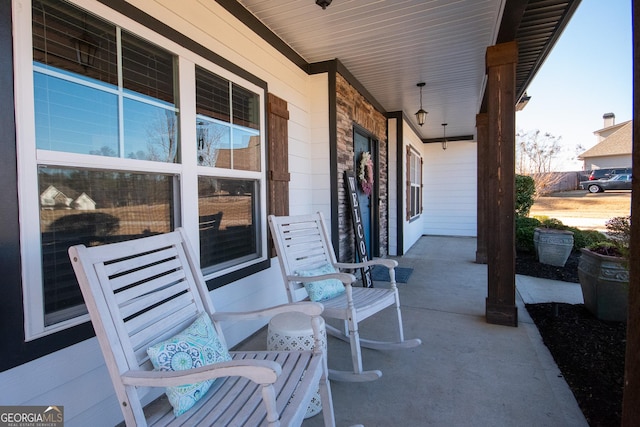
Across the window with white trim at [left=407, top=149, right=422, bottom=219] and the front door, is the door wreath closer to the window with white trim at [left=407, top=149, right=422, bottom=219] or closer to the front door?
the front door

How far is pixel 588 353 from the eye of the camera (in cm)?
237

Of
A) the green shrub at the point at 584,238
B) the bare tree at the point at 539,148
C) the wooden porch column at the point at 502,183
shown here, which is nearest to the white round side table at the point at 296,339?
the wooden porch column at the point at 502,183

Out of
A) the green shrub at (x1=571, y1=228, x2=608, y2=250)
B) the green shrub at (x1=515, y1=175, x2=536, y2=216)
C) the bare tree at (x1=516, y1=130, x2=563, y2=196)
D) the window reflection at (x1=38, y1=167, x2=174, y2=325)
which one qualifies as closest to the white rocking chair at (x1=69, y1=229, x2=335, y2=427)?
the window reflection at (x1=38, y1=167, x2=174, y2=325)

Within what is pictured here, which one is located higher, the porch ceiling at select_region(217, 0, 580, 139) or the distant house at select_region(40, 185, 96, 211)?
the porch ceiling at select_region(217, 0, 580, 139)

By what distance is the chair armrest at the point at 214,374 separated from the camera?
100 centimetres

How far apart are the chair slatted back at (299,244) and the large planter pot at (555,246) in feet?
12.6

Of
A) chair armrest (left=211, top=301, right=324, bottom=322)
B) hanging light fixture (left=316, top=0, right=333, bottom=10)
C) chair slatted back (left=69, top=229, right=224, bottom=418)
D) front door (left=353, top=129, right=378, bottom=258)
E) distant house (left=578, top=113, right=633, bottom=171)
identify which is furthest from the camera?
distant house (left=578, top=113, right=633, bottom=171)

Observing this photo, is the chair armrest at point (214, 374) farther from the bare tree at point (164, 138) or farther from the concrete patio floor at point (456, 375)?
the bare tree at point (164, 138)

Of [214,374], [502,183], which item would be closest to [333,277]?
[214,374]

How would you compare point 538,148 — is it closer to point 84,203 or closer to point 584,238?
point 584,238

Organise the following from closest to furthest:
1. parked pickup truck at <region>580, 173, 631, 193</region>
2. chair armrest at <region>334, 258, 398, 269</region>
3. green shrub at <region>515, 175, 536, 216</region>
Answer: chair armrest at <region>334, 258, 398, 269</region> < green shrub at <region>515, 175, 536, 216</region> < parked pickup truck at <region>580, 173, 631, 193</region>

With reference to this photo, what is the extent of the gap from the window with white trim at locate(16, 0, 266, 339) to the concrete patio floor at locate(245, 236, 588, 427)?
4.15ft

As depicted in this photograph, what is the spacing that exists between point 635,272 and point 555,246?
15.1 feet

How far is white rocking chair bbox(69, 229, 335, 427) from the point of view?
41.8 inches
